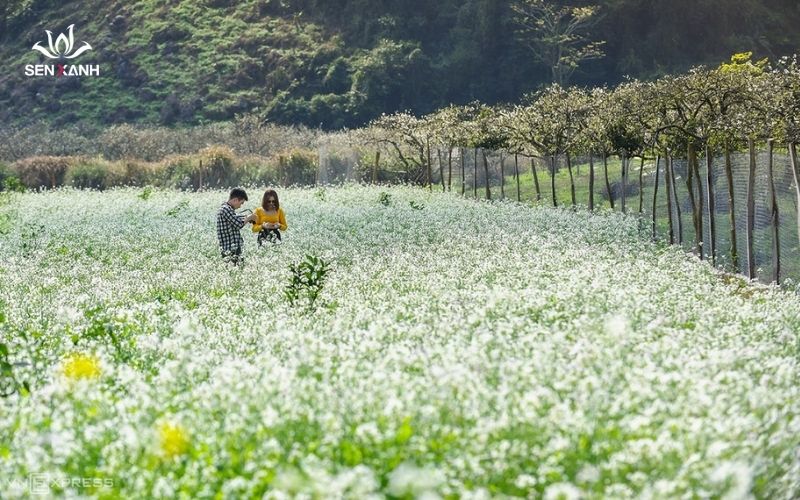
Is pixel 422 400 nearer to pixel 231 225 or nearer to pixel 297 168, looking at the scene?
pixel 231 225

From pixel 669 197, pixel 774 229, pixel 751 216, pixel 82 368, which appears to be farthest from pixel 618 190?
pixel 82 368

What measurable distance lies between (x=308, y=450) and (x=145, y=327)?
20.6ft

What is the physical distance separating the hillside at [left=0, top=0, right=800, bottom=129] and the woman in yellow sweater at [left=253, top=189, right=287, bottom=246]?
2688 inches

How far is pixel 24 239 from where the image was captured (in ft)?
79.4

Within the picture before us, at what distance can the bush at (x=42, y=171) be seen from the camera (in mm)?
56938

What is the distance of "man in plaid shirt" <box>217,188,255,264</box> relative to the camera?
1905cm

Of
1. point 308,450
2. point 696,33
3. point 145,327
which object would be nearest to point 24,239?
point 145,327

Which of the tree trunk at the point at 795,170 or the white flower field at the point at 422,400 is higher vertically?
the tree trunk at the point at 795,170

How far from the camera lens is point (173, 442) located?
6.02 m

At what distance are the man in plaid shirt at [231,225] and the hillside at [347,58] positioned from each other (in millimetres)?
70265

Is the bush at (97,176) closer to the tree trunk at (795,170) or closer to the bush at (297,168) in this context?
the bush at (297,168)

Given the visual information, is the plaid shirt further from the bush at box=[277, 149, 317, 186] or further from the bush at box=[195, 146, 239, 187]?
the bush at box=[277, 149, 317, 186]

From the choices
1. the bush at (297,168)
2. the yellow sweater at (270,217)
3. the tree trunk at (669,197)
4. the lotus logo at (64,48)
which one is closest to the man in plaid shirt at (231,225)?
the yellow sweater at (270,217)

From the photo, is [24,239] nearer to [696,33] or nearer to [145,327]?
[145,327]
